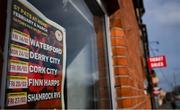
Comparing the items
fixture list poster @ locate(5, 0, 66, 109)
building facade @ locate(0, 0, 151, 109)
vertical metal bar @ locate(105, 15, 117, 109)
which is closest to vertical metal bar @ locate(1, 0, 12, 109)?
fixture list poster @ locate(5, 0, 66, 109)

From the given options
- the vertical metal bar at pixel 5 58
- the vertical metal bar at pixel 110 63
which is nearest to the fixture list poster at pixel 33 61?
the vertical metal bar at pixel 5 58

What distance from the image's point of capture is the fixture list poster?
1.30 meters

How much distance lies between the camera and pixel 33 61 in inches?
58.1

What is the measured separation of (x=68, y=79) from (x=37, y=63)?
61 cm

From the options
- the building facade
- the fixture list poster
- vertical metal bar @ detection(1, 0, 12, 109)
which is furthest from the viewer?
the building facade

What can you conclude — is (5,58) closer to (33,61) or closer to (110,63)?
(33,61)

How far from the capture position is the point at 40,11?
1.70 meters

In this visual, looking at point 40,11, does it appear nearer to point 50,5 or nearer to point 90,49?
point 50,5

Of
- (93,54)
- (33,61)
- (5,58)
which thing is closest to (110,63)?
(93,54)

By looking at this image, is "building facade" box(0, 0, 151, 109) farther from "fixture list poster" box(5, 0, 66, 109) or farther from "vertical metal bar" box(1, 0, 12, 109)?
"vertical metal bar" box(1, 0, 12, 109)

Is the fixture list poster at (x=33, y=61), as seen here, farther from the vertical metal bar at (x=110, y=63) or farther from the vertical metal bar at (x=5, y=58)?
the vertical metal bar at (x=110, y=63)

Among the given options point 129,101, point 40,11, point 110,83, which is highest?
point 40,11

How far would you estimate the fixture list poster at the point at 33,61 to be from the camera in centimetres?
130

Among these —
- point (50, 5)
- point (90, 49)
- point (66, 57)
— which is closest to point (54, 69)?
point (66, 57)
